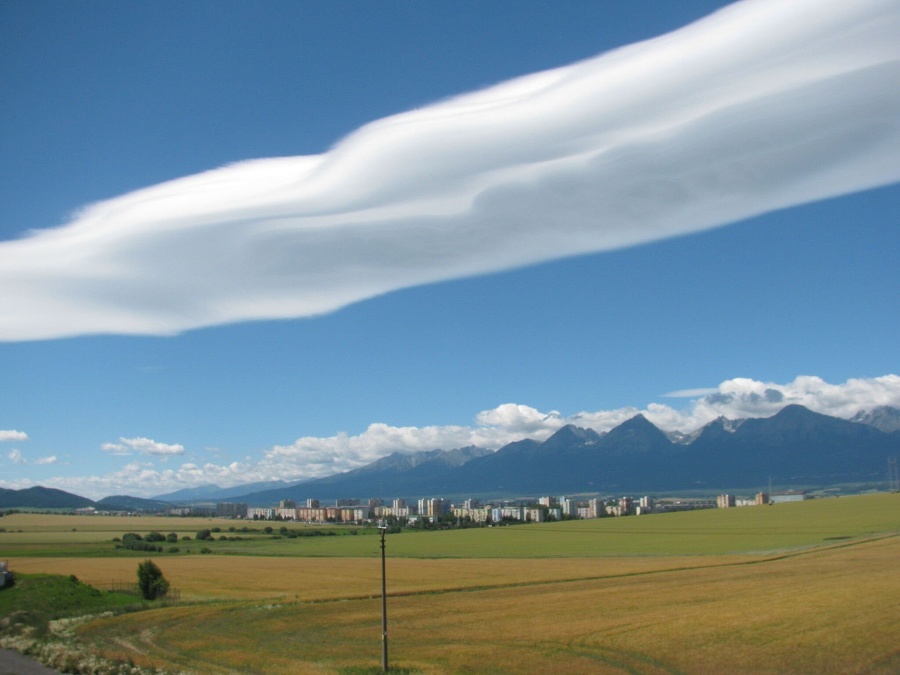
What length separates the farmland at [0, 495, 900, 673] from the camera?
34750 millimetres

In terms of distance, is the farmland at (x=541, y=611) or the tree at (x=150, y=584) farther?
the tree at (x=150, y=584)

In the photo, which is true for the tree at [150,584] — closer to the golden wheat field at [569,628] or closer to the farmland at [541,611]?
the farmland at [541,611]

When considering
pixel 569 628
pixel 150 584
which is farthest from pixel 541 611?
pixel 150 584

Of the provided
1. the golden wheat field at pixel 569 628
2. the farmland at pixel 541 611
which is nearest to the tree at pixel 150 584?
the farmland at pixel 541 611

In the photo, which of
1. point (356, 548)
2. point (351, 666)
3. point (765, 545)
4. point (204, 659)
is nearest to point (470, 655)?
point (351, 666)

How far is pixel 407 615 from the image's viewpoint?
50469 millimetres

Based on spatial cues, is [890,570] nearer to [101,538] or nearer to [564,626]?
[564,626]

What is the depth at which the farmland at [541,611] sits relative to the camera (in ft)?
114

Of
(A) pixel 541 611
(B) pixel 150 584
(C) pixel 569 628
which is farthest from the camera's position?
(B) pixel 150 584

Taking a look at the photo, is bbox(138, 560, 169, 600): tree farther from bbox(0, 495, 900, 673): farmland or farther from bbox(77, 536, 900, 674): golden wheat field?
bbox(77, 536, 900, 674): golden wheat field

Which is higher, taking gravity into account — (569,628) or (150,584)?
(569,628)

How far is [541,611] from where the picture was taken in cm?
4900

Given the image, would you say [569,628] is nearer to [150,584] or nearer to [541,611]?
[541,611]

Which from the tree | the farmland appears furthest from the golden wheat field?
the tree
